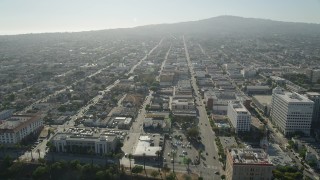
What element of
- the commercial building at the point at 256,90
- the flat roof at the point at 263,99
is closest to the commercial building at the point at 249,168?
the flat roof at the point at 263,99

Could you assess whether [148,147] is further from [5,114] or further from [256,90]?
[256,90]

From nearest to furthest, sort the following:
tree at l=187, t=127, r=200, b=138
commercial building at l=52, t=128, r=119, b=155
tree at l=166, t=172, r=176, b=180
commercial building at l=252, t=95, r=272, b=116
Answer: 1. tree at l=166, t=172, r=176, b=180
2. commercial building at l=52, t=128, r=119, b=155
3. tree at l=187, t=127, r=200, b=138
4. commercial building at l=252, t=95, r=272, b=116

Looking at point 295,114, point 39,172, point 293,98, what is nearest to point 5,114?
point 39,172

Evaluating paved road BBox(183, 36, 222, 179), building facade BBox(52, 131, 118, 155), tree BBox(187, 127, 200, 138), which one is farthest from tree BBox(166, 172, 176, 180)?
Answer: tree BBox(187, 127, 200, 138)

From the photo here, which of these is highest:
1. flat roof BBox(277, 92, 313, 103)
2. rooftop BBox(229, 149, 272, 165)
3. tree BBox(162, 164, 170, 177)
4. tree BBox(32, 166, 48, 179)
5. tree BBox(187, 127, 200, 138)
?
flat roof BBox(277, 92, 313, 103)

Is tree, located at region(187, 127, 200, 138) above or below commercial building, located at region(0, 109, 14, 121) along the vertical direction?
below

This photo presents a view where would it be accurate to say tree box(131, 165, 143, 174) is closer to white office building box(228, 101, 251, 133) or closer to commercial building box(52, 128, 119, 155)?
commercial building box(52, 128, 119, 155)

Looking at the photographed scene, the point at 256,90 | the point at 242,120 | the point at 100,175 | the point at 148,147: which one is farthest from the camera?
the point at 256,90

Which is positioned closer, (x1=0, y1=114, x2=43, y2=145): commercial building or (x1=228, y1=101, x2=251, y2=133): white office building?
(x1=0, y1=114, x2=43, y2=145): commercial building

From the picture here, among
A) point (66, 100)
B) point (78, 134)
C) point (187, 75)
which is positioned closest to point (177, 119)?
point (78, 134)
